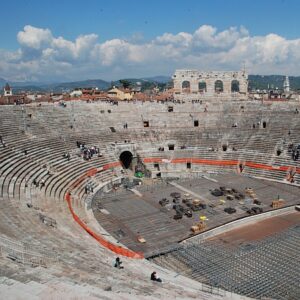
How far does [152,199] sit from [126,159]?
13761 millimetres

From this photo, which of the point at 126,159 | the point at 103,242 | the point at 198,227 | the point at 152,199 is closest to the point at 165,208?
the point at 152,199

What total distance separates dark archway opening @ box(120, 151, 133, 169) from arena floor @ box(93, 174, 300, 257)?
805 cm

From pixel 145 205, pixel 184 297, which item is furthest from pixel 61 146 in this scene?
pixel 184 297

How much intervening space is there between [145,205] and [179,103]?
92.3 feet

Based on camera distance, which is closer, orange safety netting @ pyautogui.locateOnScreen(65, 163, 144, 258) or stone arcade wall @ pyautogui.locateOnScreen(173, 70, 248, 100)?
A: orange safety netting @ pyautogui.locateOnScreen(65, 163, 144, 258)

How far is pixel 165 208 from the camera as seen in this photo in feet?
110

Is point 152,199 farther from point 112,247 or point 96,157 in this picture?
point 112,247

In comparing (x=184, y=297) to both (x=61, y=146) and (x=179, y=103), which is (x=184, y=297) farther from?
(x=179, y=103)

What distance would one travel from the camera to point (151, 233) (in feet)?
92.5

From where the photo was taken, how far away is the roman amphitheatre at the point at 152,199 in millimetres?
17484

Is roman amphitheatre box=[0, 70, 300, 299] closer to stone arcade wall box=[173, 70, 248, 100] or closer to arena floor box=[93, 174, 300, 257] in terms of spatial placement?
arena floor box=[93, 174, 300, 257]

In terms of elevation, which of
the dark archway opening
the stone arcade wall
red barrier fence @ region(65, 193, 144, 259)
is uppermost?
the stone arcade wall

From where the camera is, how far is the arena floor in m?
27.6

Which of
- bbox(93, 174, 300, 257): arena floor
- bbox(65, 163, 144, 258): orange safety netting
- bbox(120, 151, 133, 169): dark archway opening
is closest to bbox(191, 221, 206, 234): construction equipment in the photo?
bbox(93, 174, 300, 257): arena floor
